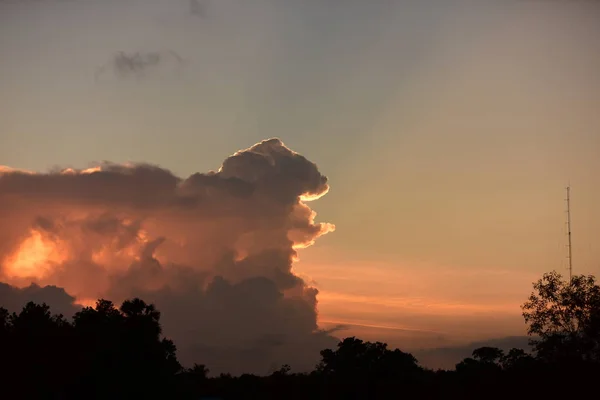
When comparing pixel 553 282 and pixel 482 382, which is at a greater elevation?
pixel 553 282

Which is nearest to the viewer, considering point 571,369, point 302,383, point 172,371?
point 571,369

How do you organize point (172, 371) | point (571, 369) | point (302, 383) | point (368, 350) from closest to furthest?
1. point (571, 369)
2. point (172, 371)
3. point (302, 383)
4. point (368, 350)

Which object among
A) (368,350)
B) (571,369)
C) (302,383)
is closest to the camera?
(571,369)

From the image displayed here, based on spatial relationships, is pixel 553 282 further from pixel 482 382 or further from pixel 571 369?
pixel 482 382

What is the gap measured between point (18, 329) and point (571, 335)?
6304cm

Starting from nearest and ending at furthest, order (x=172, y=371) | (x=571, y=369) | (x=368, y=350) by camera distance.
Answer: (x=571, y=369)
(x=172, y=371)
(x=368, y=350)

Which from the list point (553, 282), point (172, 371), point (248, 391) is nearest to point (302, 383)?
point (248, 391)

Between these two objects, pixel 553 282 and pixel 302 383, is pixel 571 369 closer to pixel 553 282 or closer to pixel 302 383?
pixel 553 282

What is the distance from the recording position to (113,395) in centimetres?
8025

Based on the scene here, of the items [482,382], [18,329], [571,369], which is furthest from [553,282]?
[18,329]

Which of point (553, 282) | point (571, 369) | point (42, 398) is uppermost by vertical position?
point (553, 282)

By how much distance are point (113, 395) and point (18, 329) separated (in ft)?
55.6

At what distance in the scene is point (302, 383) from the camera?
108125 mm

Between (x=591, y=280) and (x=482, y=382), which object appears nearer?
(x=591, y=280)
